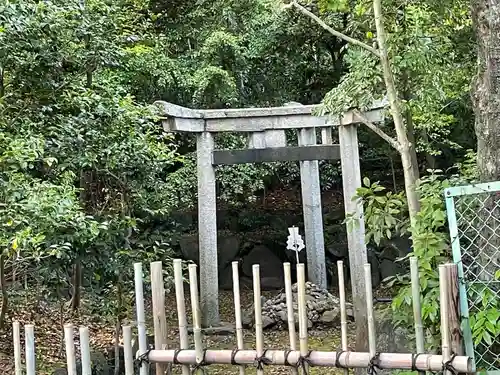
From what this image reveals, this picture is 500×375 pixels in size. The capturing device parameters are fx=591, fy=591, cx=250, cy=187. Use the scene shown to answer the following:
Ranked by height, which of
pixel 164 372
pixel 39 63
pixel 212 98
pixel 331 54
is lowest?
pixel 164 372

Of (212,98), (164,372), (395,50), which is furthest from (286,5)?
(212,98)

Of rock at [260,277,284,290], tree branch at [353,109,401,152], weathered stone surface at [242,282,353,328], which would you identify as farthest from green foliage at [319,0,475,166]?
rock at [260,277,284,290]

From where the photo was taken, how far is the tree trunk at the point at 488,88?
218cm

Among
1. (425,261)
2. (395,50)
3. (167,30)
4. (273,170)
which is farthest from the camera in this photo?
(273,170)

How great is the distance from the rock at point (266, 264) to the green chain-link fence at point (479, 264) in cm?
720

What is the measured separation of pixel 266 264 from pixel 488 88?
24.3 ft

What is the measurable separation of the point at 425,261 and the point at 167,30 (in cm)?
680

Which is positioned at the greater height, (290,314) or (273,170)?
(273,170)

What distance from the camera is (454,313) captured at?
181 centimetres

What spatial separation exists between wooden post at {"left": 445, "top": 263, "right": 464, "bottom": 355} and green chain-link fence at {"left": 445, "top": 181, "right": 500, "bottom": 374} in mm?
27

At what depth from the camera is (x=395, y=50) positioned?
287cm

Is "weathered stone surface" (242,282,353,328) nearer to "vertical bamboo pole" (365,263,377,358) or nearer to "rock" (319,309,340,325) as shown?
"rock" (319,309,340,325)

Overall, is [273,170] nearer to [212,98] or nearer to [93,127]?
[212,98]

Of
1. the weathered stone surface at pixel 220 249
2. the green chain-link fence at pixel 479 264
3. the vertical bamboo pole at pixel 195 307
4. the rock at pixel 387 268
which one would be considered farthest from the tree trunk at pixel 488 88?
the weathered stone surface at pixel 220 249
